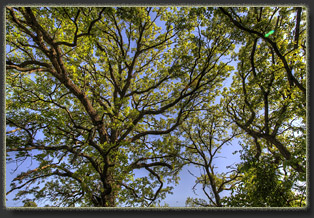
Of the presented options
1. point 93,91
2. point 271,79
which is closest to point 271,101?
point 271,79

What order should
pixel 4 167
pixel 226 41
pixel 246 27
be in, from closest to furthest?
pixel 4 167 < pixel 246 27 < pixel 226 41

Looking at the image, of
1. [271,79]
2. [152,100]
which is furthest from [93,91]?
[271,79]

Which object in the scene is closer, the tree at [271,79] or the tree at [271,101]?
the tree at [271,101]

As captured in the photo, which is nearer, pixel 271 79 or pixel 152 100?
pixel 271 79

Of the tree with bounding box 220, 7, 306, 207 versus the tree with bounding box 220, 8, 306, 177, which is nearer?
the tree with bounding box 220, 7, 306, 207

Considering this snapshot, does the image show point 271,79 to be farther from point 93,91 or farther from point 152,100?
point 93,91

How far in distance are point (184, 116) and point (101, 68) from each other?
5.59 meters

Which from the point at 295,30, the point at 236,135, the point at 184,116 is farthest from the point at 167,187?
the point at 295,30

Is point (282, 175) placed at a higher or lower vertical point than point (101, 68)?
lower

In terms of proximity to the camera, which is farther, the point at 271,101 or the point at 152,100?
the point at 152,100

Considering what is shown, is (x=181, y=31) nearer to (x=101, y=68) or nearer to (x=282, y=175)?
(x=101, y=68)

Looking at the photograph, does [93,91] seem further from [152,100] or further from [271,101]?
[271,101]

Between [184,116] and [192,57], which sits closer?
[192,57]

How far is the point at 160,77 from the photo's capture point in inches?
318
